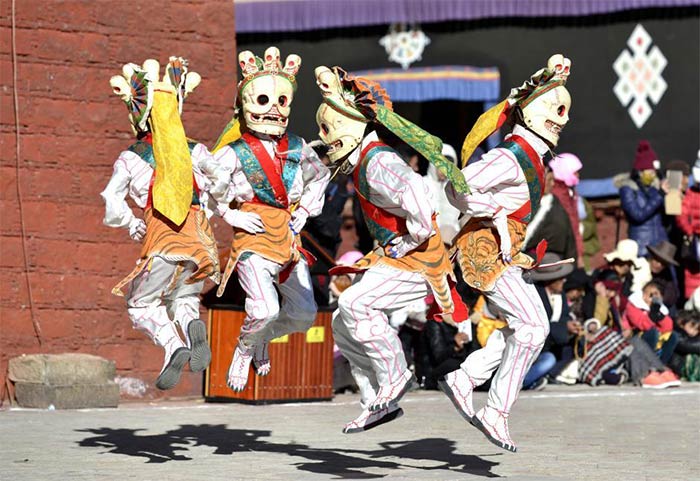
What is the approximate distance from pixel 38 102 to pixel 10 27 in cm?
63

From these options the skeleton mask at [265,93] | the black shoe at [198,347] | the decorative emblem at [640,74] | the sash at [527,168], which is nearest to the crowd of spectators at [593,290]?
the decorative emblem at [640,74]

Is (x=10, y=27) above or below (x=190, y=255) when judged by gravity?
above

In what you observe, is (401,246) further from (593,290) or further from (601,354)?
(593,290)

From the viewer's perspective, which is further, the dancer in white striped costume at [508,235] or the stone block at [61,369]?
the stone block at [61,369]

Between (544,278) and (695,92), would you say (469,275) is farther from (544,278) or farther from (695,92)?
(695,92)

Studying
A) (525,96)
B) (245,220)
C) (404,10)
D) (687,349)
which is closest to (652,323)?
(687,349)

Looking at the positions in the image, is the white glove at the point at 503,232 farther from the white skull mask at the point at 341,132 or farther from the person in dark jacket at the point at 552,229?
the person in dark jacket at the point at 552,229

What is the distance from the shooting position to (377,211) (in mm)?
11234

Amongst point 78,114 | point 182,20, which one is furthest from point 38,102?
point 182,20

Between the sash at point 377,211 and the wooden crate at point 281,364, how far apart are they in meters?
4.25

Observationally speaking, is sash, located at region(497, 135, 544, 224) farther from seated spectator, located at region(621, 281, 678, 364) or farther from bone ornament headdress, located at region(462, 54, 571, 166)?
seated spectator, located at region(621, 281, 678, 364)

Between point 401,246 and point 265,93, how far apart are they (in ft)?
4.14

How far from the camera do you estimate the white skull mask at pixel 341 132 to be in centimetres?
1126

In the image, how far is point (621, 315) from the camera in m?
17.5
